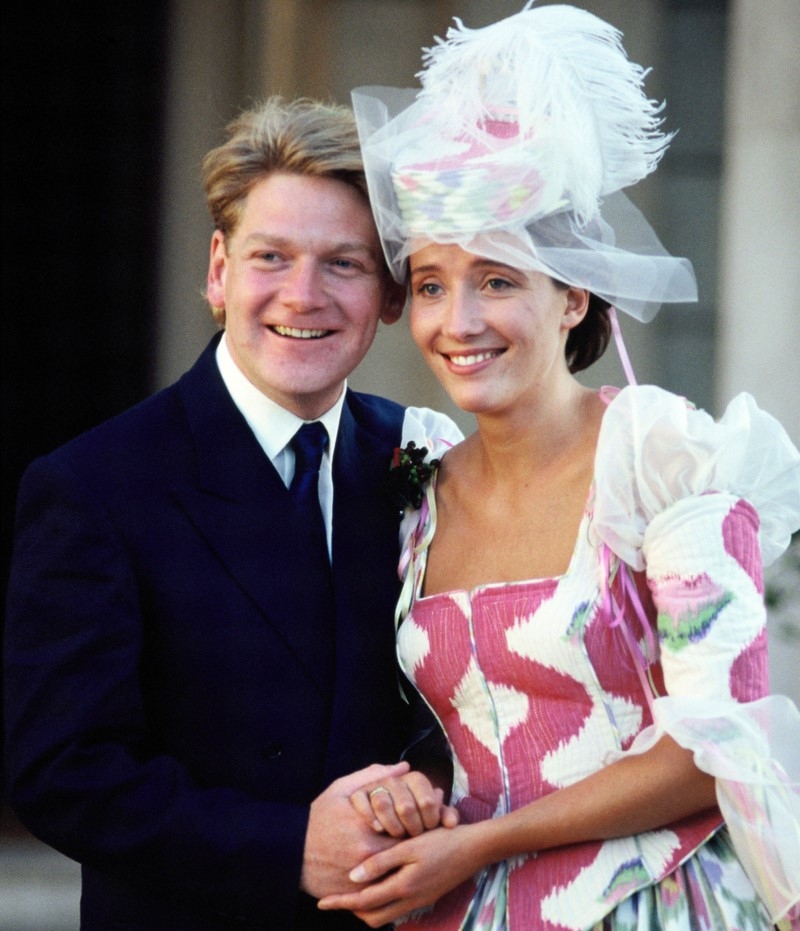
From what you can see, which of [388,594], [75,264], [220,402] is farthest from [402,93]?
[75,264]

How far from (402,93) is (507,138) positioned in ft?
0.88

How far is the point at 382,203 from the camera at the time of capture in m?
2.53

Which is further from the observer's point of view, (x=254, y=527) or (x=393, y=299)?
(x=393, y=299)

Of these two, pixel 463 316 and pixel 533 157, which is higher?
pixel 533 157

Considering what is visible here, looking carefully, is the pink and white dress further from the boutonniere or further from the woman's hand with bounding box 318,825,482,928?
the boutonniere

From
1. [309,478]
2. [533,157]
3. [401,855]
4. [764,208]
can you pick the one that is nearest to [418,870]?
[401,855]

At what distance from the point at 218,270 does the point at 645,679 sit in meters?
1.04

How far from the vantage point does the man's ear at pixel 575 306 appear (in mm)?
2541

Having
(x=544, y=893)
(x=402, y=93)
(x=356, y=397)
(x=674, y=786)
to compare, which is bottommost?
(x=544, y=893)

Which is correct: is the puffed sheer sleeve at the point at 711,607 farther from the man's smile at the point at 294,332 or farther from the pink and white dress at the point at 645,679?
the man's smile at the point at 294,332

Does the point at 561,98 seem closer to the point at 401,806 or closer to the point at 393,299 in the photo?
the point at 393,299

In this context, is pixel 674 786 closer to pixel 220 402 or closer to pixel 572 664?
pixel 572 664

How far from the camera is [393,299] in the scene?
8.99 feet

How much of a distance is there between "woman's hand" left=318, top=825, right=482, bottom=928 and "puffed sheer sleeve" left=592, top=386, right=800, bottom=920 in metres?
0.30
